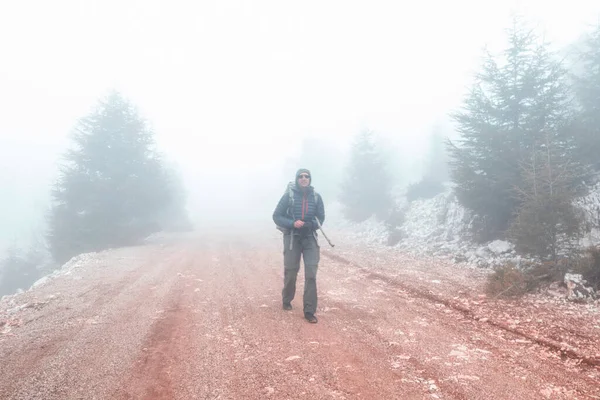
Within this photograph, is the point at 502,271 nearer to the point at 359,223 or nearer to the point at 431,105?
the point at 359,223

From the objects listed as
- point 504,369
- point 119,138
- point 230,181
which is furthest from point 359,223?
point 230,181

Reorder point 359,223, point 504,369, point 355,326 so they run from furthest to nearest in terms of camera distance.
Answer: point 359,223 < point 355,326 < point 504,369

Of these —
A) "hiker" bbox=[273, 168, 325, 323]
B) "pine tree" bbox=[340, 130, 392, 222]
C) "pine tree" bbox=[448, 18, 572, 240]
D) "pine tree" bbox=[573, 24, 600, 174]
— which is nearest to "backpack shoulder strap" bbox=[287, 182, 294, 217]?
"hiker" bbox=[273, 168, 325, 323]

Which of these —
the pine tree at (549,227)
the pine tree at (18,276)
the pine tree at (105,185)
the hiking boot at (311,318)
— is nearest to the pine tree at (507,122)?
the pine tree at (549,227)

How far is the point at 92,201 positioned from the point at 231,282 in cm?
1394

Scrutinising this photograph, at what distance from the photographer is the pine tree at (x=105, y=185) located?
59.7ft

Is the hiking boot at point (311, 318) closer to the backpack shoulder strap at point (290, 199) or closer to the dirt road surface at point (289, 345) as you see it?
the dirt road surface at point (289, 345)

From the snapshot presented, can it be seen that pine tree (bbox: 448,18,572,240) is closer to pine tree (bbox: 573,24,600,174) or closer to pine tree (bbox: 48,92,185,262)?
pine tree (bbox: 573,24,600,174)

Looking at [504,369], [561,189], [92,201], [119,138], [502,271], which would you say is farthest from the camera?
[119,138]

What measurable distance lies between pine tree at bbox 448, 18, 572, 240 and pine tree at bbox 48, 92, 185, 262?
17.3 meters

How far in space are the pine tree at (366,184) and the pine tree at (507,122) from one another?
561 inches

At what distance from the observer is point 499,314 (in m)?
5.57

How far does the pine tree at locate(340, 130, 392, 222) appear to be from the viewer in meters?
27.9

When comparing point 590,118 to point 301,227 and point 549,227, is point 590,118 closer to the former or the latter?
point 549,227
